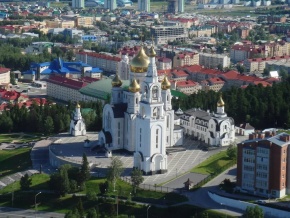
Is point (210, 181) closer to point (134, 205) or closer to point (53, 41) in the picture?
point (134, 205)

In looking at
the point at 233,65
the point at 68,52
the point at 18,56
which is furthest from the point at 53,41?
the point at 233,65

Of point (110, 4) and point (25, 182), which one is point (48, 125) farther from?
point (110, 4)

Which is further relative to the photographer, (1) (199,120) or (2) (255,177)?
(1) (199,120)

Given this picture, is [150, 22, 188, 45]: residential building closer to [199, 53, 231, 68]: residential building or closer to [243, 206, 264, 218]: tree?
[199, 53, 231, 68]: residential building

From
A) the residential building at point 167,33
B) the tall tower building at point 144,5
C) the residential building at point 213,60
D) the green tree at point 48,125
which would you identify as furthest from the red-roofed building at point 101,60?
the tall tower building at point 144,5

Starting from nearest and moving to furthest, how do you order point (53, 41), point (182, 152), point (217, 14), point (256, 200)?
point (256, 200)
point (182, 152)
point (53, 41)
point (217, 14)

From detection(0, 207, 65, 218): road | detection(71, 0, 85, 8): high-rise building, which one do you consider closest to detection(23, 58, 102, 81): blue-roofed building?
detection(0, 207, 65, 218): road

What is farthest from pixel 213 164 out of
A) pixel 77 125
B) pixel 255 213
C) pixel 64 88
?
pixel 64 88

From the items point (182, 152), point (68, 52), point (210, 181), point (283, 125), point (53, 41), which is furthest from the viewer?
point (53, 41)
